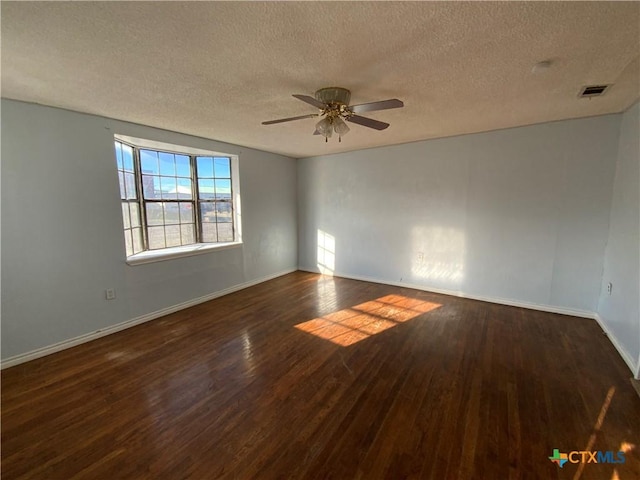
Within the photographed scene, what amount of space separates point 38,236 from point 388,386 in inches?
135

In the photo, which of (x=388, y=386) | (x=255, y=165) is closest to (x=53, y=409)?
(x=388, y=386)

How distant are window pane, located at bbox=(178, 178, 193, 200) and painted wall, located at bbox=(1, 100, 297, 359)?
0.65 meters

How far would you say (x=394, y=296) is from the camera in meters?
4.21

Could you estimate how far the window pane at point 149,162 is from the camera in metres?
3.66

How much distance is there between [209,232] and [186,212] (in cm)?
47

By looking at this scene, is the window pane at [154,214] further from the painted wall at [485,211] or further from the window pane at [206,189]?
the painted wall at [485,211]

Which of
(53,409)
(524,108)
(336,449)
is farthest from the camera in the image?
(524,108)

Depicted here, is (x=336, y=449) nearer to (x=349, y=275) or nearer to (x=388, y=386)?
(x=388, y=386)

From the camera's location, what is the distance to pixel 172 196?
3988 millimetres

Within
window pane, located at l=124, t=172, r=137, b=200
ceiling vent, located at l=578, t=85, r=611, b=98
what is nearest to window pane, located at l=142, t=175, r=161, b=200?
window pane, located at l=124, t=172, r=137, b=200

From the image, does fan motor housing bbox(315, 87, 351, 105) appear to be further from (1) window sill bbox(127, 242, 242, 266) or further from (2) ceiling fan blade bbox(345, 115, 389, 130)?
(1) window sill bbox(127, 242, 242, 266)

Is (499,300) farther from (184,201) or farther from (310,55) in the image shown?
(184,201)

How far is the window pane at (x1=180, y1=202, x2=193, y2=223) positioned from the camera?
4.13m

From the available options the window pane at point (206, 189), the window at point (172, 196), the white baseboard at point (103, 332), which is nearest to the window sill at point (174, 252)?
the window at point (172, 196)
